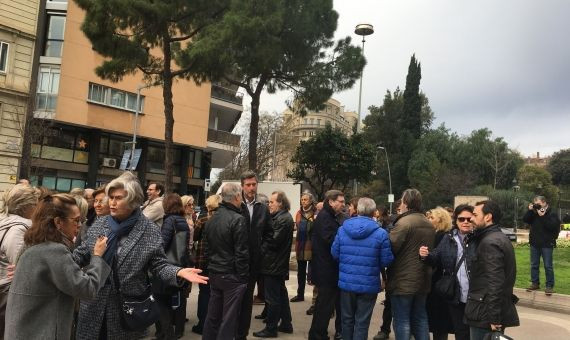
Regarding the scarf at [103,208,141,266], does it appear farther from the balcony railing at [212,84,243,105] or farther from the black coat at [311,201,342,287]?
the balcony railing at [212,84,243,105]

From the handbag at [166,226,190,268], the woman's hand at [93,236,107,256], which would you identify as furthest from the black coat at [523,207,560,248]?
the woman's hand at [93,236,107,256]

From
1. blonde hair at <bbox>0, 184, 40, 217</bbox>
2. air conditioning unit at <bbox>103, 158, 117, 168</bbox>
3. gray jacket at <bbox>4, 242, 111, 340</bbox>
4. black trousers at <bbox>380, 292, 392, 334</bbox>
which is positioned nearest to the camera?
gray jacket at <bbox>4, 242, 111, 340</bbox>

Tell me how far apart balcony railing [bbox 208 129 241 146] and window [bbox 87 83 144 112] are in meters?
6.36

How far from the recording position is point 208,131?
3494 cm

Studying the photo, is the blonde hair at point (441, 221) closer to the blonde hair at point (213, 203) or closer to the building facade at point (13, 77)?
the blonde hair at point (213, 203)

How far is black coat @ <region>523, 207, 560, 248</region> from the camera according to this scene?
844cm

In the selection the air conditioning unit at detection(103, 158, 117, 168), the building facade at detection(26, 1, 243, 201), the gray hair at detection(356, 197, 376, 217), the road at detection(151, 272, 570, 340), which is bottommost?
the road at detection(151, 272, 570, 340)

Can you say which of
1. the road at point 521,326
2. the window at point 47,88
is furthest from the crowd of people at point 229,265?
the window at point 47,88

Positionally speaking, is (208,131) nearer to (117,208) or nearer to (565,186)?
(117,208)

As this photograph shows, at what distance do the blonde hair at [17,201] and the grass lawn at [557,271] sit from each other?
9433 mm

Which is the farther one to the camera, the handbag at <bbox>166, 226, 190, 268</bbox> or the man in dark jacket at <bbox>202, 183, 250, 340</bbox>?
the handbag at <bbox>166, 226, 190, 268</bbox>

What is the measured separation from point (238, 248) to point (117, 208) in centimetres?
198

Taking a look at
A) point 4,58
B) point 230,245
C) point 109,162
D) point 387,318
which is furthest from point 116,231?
point 109,162

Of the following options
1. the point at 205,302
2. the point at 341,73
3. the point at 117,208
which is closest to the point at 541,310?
the point at 205,302
